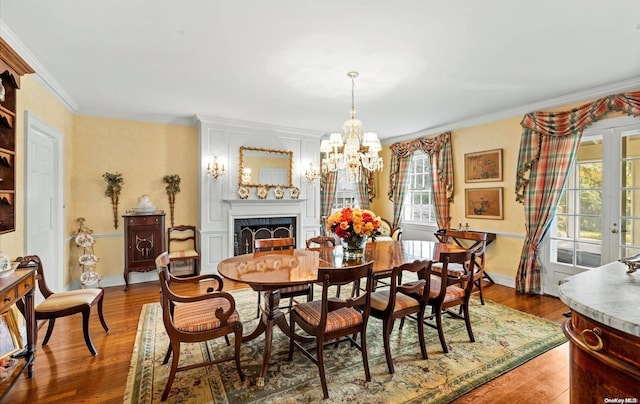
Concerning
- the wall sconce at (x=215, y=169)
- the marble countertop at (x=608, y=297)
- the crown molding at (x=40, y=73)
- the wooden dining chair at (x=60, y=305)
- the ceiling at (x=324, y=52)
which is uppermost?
the ceiling at (x=324, y=52)

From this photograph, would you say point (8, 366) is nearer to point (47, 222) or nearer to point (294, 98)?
point (47, 222)

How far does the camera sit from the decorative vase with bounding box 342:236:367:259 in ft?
9.05

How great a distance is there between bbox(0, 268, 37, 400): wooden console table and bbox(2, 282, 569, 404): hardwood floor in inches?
3.0

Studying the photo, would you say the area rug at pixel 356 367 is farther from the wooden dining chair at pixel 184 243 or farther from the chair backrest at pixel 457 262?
the wooden dining chair at pixel 184 243

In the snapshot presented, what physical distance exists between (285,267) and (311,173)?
3339 millimetres

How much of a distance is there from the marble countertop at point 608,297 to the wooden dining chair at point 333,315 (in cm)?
105

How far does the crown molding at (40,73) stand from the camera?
229 centimetres

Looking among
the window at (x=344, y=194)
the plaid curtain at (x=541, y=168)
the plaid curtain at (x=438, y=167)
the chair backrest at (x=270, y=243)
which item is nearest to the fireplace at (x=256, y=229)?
the window at (x=344, y=194)

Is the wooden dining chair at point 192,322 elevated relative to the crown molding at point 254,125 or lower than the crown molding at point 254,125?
lower

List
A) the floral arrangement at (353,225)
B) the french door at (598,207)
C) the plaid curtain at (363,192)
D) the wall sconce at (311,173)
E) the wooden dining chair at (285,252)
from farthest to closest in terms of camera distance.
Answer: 1. the plaid curtain at (363,192)
2. the wall sconce at (311,173)
3. the french door at (598,207)
4. the wooden dining chair at (285,252)
5. the floral arrangement at (353,225)

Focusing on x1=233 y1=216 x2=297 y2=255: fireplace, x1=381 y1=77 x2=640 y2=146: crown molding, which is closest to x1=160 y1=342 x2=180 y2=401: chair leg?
x1=233 y1=216 x2=297 y2=255: fireplace

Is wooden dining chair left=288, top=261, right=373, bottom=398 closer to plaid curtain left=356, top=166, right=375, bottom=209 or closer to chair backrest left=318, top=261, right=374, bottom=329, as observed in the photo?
chair backrest left=318, top=261, right=374, bottom=329

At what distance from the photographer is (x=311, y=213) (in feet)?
18.6

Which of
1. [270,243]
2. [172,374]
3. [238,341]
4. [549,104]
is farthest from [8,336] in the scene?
[549,104]
